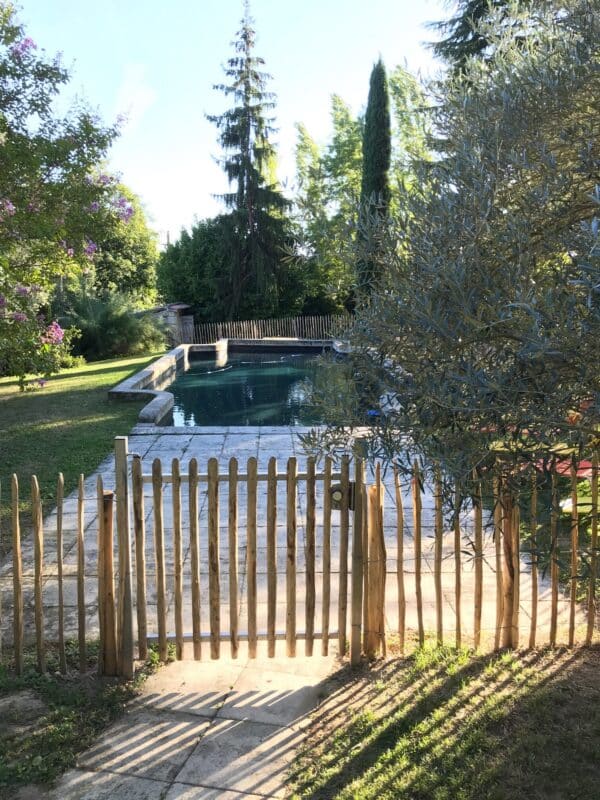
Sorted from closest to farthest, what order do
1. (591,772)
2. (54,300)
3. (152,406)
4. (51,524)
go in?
(591,772) < (51,524) < (152,406) < (54,300)

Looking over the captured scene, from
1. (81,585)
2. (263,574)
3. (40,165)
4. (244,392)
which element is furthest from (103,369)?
(81,585)

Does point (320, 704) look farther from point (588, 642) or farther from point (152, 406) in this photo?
point (152, 406)

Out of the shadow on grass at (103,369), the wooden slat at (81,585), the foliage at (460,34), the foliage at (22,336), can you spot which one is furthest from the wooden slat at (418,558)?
the foliage at (460,34)

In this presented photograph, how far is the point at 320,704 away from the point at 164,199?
2133 inches

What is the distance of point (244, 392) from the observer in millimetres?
18312

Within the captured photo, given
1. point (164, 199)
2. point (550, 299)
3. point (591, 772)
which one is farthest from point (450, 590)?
point (164, 199)

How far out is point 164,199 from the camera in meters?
53.5

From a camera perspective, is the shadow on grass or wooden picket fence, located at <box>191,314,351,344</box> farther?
wooden picket fence, located at <box>191,314,351,344</box>

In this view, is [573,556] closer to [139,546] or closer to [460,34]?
[139,546]

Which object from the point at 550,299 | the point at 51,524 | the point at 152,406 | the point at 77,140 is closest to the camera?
the point at 550,299

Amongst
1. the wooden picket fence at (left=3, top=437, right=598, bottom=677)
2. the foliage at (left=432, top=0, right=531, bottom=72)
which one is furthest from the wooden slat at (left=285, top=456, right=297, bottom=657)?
the foliage at (left=432, top=0, right=531, bottom=72)

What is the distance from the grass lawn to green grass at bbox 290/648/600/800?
3.99 meters

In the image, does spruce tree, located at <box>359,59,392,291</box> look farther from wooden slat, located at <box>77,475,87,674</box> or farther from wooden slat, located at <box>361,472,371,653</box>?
wooden slat, located at <box>77,475,87,674</box>

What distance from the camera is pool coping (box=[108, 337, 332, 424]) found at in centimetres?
1212
